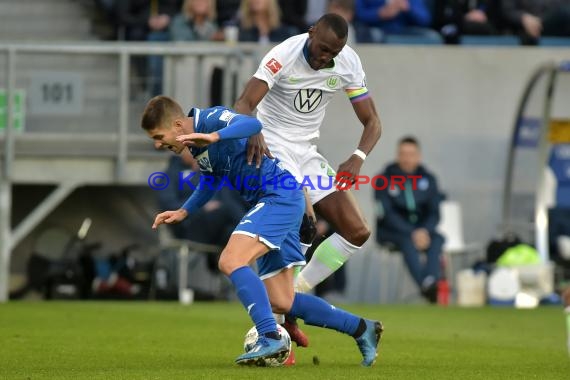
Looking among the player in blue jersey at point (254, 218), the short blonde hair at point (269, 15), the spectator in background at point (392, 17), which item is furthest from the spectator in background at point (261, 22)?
the player in blue jersey at point (254, 218)

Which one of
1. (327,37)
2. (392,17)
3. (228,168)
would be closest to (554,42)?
(392,17)

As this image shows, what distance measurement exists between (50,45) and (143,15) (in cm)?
258

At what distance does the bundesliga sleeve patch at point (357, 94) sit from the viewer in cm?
958

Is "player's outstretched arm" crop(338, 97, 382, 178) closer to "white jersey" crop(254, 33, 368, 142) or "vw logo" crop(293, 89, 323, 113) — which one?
"white jersey" crop(254, 33, 368, 142)

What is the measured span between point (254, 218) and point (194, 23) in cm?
1071

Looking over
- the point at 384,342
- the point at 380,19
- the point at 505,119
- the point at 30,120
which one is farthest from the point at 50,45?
the point at 384,342

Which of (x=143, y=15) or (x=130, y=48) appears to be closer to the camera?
(x=130, y=48)

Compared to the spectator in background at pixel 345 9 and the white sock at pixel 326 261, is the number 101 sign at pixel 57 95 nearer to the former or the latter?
the spectator in background at pixel 345 9

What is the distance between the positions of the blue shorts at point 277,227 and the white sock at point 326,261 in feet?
4.22

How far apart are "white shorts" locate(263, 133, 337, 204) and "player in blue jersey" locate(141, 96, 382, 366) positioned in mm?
968

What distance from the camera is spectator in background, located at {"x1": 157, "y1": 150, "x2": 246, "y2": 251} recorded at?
17188mm

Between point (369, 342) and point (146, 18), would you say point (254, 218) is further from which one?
point (146, 18)

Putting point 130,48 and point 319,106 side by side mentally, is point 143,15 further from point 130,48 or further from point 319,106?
point 319,106

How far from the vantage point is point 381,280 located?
738 inches
